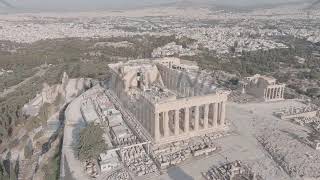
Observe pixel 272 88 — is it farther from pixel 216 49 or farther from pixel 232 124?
pixel 216 49

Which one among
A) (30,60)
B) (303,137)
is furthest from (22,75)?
(303,137)

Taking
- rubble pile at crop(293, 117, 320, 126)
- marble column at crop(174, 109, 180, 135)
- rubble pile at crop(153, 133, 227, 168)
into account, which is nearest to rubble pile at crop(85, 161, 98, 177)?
rubble pile at crop(153, 133, 227, 168)

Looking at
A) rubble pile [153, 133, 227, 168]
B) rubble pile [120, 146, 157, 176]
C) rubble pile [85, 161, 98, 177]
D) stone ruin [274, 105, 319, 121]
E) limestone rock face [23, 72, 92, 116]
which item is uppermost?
stone ruin [274, 105, 319, 121]

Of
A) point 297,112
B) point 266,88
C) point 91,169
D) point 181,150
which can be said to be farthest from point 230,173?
point 266,88

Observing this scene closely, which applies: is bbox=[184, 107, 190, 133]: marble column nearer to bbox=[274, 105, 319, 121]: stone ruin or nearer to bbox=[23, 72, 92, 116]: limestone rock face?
bbox=[274, 105, 319, 121]: stone ruin

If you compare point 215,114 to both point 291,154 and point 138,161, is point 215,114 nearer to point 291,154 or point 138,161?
point 291,154
